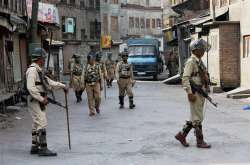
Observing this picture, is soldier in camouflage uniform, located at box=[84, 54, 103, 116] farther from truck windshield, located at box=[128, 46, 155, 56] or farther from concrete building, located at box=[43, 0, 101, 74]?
concrete building, located at box=[43, 0, 101, 74]

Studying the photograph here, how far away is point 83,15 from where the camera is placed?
217 ft

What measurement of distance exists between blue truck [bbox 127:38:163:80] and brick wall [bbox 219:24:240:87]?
15979mm

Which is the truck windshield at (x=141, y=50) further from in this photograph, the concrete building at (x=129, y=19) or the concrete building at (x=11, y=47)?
the concrete building at (x=129, y=19)

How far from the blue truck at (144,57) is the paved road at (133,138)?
71.5ft

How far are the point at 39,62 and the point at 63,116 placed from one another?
6864 millimetres

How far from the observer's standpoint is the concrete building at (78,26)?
61219 mm

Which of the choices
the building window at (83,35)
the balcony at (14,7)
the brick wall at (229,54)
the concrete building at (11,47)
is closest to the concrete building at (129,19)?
the building window at (83,35)

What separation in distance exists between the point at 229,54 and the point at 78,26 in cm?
4133

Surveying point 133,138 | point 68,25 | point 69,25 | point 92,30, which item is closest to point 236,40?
point 133,138

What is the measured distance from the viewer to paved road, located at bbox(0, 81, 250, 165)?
31.6ft

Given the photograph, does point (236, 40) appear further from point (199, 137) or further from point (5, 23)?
point (199, 137)

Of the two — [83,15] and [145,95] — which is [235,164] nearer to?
[145,95]

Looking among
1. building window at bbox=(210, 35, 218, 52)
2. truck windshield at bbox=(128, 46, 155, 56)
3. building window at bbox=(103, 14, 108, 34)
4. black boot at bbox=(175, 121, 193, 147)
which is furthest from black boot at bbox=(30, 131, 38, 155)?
building window at bbox=(103, 14, 108, 34)

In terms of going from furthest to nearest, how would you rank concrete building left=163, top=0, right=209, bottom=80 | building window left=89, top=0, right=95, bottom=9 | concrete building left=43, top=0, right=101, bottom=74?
building window left=89, top=0, right=95, bottom=9, concrete building left=43, top=0, right=101, bottom=74, concrete building left=163, top=0, right=209, bottom=80
